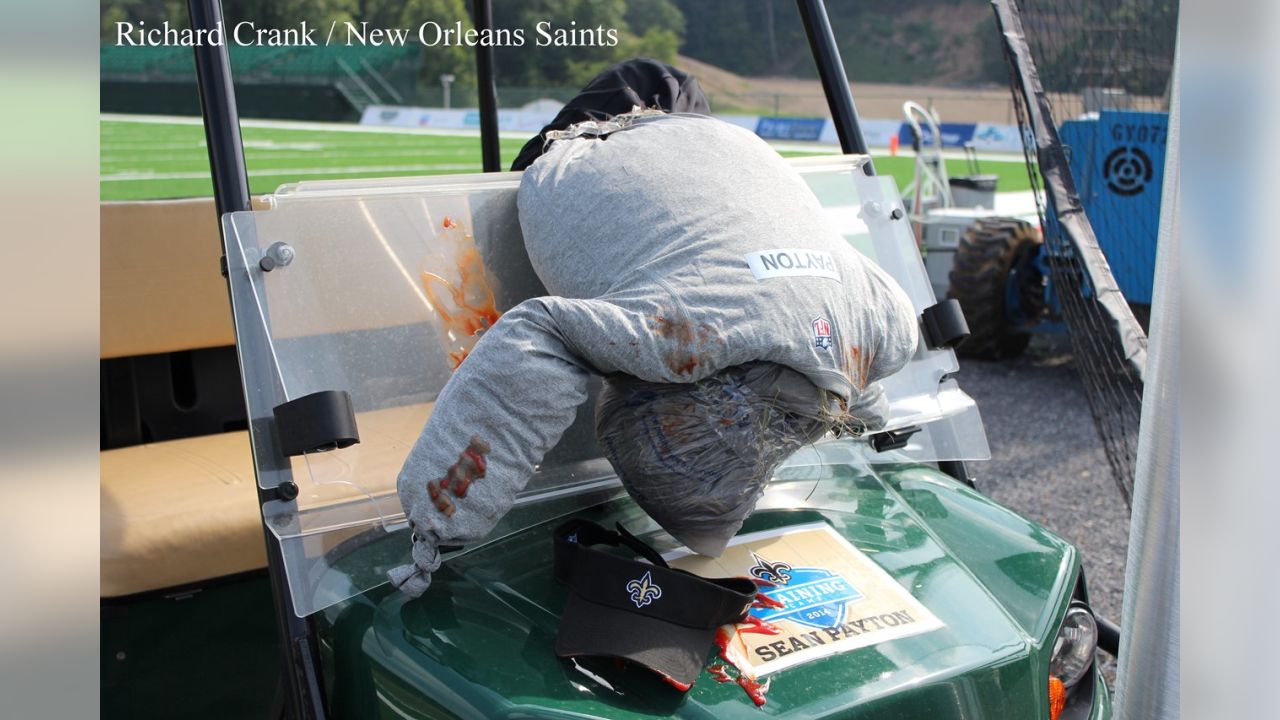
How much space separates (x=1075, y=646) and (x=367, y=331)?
116 centimetres

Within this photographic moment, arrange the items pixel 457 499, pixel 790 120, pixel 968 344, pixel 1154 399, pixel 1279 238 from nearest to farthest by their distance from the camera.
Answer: pixel 1279 238 < pixel 1154 399 < pixel 457 499 < pixel 968 344 < pixel 790 120

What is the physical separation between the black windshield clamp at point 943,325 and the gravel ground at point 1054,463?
1.58 meters

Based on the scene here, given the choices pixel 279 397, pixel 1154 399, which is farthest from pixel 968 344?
pixel 1154 399

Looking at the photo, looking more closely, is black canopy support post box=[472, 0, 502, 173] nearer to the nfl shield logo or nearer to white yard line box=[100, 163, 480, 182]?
the nfl shield logo

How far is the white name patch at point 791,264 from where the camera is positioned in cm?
152

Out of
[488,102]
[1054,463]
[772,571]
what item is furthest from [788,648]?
[1054,463]

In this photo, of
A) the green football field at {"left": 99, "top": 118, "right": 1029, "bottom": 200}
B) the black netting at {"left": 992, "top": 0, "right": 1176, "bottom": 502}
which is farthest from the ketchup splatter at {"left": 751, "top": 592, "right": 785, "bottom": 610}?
the green football field at {"left": 99, "top": 118, "right": 1029, "bottom": 200}

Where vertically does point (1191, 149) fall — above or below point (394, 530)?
above

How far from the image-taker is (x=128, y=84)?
32.4 metres

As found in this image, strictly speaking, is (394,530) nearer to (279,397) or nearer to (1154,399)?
(279,397)

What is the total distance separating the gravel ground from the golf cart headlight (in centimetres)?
160

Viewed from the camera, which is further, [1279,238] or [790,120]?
[790,120]

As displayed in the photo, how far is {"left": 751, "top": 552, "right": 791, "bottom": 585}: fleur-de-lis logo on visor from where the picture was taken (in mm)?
1541

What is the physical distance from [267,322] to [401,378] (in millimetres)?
206
